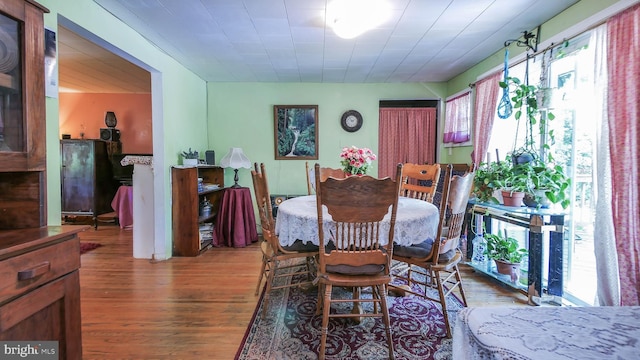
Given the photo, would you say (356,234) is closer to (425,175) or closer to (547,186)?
(425,175)

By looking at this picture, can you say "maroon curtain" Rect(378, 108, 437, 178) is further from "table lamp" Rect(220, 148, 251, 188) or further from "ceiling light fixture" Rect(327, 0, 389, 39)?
"ceiling light fixture" Rect(327, 0, 389, 39)

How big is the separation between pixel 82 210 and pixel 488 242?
244 inches

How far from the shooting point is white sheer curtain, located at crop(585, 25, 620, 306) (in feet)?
6.31

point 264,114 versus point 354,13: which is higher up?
point 354,13

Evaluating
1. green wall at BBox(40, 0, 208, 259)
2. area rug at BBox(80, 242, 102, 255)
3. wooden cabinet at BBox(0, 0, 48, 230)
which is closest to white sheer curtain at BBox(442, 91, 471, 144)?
green wall at BBox(40, 0, 208, 259)

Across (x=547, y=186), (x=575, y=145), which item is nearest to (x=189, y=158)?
(x=547, y=186)

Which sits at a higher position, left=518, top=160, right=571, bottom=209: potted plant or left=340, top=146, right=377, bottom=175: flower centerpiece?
left=340, top=146, right=377, bottom=175: flower centerpiece

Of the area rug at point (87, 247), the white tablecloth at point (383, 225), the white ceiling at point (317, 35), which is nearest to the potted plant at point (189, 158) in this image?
the white ceiling at point (317, 35)

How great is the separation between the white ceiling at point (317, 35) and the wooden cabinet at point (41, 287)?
1.98 metres

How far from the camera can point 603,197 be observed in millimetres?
1979

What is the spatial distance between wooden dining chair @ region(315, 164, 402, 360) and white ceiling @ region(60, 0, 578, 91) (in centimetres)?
158

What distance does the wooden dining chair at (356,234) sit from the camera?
156 cm

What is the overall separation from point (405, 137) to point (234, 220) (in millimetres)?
2908

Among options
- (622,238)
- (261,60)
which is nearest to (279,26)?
(261,60)
